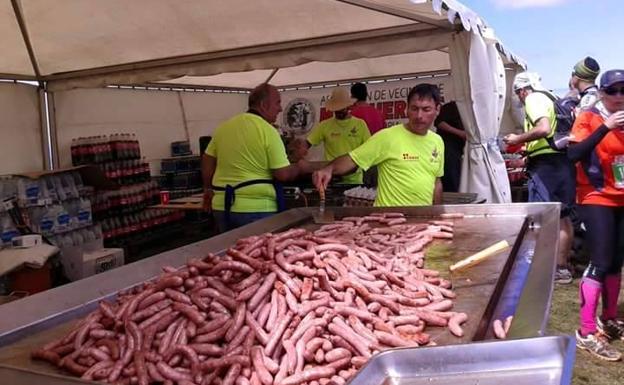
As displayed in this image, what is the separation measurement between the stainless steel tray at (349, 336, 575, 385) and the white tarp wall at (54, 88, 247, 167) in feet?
26.1

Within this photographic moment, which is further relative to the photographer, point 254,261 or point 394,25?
point 394,25

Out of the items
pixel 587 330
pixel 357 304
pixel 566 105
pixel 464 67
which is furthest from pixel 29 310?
pixel 566 105

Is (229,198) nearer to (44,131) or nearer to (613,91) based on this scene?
(613,91)

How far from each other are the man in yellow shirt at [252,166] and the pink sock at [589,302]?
2.46 meters

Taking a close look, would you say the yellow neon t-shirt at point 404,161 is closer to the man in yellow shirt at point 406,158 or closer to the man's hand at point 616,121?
the man in yellow shirt at point 406,158

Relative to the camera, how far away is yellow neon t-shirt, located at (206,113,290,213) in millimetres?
4469

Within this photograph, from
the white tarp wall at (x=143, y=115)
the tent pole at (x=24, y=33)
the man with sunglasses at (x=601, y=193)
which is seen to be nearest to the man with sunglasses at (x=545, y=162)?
the man with sunglasses at (x=601, y=193)

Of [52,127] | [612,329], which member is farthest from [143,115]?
[612,329]

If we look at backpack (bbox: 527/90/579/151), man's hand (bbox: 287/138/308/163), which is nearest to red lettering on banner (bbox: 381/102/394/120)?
man's hand (bbox: 287/138/308/163)

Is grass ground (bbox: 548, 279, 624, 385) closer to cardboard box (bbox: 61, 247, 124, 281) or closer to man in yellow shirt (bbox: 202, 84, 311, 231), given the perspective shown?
man in yellow shirt (bbox: 202, 84, 311, 231)

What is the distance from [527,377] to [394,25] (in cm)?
509

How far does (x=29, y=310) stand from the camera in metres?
2.33

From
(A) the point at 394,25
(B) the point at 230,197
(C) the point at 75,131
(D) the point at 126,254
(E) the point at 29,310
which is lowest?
(D) the point at 126,254

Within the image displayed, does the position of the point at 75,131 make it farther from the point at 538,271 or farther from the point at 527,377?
the point at 527,377
